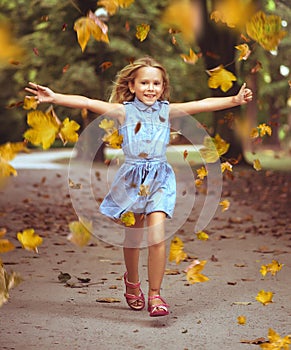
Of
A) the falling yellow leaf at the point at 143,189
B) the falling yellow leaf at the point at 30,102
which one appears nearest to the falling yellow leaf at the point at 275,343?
the falling yellow leaf at the point at 143,189

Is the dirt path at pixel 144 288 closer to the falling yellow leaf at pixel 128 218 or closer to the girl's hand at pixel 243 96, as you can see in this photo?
the falling yellow leaf at pixel 128 218

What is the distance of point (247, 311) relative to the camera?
4.79 metres

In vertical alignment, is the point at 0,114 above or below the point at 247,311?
below

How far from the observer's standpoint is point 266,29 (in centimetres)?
401

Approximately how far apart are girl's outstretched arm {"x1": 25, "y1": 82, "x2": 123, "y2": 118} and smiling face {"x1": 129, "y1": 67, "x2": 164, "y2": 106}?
167 mm

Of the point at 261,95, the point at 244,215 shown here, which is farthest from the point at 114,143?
the point at 261,95

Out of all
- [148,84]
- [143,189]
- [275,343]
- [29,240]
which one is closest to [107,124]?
[148,84]

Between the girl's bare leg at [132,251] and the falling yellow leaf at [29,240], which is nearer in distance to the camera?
the falling yellow leaf at [29,240]

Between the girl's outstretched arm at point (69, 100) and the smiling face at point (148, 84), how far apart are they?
17 centimetres

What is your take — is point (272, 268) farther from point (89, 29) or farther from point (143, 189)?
point (89, 29)

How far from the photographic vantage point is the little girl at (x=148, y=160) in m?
4.60

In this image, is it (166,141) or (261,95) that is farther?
(261,95)

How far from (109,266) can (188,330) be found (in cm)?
223

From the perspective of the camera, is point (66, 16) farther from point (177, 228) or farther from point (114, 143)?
point (114, 143)
